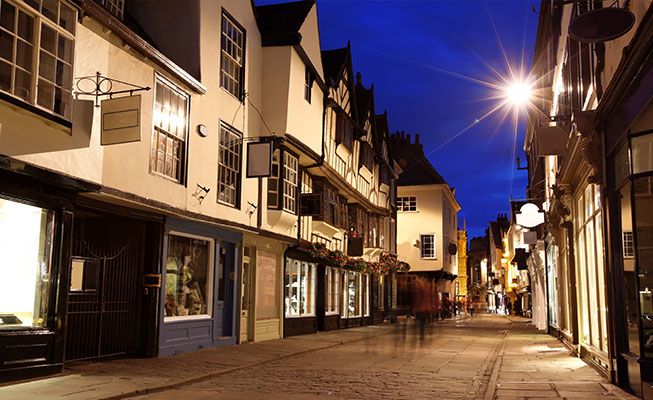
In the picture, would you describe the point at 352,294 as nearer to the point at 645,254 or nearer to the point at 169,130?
the point at 169,130

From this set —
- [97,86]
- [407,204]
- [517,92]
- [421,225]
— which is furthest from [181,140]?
[407,204]

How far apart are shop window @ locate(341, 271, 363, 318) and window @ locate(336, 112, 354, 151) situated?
6015mm

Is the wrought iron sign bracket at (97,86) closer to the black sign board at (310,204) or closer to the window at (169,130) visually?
the window at (169,130)

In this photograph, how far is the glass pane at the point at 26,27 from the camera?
31.2 ft

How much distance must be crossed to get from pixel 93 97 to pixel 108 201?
2.10 meters

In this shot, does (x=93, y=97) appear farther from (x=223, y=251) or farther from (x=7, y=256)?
(x=223, y=251)

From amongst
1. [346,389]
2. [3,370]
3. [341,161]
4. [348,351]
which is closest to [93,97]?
[3,370]

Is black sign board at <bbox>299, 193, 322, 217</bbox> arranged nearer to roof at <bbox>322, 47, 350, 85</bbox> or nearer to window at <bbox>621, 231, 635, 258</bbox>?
roof at <bbox>322, 47, 350, 85</bbox>

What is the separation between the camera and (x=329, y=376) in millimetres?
11336

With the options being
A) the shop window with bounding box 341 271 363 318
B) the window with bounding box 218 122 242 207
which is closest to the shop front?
the window with bounding box 218 122 242 207

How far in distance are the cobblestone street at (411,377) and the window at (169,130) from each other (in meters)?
4.67

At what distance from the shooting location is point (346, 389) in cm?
976

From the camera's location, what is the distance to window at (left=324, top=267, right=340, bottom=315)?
25836 millimetres

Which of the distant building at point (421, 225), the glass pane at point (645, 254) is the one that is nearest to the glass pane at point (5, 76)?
the glass pane at point (645, 254)
